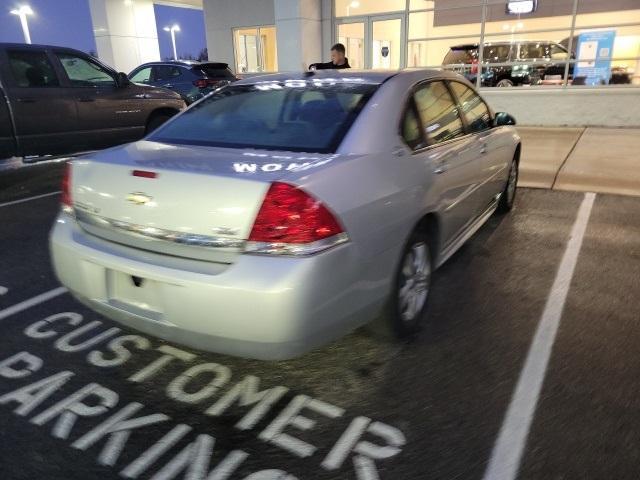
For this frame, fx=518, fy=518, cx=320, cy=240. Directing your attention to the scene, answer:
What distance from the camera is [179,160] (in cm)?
260

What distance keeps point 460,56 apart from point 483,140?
10.6 metres

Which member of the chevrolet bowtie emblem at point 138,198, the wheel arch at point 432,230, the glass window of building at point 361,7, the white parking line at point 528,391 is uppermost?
the glass window of building at point 361,7

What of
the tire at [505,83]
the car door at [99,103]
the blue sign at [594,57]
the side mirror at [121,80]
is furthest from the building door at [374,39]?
the car door at [99,103]

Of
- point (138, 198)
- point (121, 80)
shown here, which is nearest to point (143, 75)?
point (121, 80)

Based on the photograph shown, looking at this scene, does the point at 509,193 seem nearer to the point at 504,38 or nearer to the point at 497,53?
the point at 497,53

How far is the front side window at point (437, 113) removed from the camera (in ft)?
11.0

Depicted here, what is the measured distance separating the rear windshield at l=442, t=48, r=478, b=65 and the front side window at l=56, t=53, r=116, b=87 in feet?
29.8

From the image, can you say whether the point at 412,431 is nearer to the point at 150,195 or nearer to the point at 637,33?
the point at 150,195

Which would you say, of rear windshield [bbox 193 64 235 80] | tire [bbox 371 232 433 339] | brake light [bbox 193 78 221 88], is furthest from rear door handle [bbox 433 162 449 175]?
rear windshield [bbox 193 64 235 80]

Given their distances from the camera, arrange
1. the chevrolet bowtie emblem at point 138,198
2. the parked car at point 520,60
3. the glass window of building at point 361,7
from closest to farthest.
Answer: the chevrolet bowtie emblem at point 138,198 < the parked car at point 520,60 < the glass window of building at point 361,7

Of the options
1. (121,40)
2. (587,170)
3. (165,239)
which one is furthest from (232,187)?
(121,40)

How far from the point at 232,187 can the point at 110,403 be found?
1.26 m

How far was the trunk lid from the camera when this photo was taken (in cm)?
223

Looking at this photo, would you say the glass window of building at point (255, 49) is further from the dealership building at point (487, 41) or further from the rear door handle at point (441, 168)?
the rear door handle at point (441, 168)
